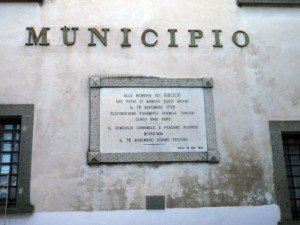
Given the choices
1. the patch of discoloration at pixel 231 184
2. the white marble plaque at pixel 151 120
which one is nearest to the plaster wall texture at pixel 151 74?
the patch of discoloration at pixel 231 184

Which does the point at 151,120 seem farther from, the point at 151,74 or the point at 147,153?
the point at 151,74

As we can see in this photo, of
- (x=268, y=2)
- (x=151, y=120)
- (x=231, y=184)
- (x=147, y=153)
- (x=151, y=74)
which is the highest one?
(x=268, y=2)

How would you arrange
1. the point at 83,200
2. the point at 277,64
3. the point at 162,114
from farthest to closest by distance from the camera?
the point at 277,64 → the point at 162,114 → the point at 83,200

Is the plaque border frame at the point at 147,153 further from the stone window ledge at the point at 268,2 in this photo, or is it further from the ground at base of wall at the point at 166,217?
the stone window ledge at the point at 268,2

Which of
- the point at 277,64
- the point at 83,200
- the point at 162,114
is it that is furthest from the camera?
the point at 277,64

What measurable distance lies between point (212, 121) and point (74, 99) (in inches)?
103

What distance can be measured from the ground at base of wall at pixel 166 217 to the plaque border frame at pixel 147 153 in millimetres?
908

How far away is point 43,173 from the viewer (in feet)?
25.9

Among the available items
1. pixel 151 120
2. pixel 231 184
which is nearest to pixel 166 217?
pixel 231 184

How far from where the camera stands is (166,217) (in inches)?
307

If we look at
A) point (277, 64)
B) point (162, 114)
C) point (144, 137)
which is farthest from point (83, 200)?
point (277, 64)

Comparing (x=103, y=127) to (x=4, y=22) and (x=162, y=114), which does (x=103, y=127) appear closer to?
(x=162, y=114)

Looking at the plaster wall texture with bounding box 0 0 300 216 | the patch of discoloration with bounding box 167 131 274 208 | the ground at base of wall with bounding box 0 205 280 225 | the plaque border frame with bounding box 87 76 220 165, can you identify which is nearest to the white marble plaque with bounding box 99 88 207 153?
the plaque border frame with bounding box 87 76 220 165

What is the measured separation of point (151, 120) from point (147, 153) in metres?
0.62
